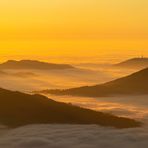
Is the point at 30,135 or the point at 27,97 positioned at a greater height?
the point at 27,97

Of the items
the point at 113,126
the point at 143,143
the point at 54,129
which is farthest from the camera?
the point at 113,126

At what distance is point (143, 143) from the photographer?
209 feet

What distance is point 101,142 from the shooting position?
65312 millimetres

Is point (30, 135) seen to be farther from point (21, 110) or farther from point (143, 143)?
point (21, 110)

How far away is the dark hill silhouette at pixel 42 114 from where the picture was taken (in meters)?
92.9

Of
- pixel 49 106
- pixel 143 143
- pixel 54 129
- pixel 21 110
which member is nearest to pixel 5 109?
pixel 21 110

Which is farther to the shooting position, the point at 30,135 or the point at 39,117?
the point at 39,117

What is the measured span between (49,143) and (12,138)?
800 centimetres

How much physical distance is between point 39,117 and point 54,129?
55.1ft

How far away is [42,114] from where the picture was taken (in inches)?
3922

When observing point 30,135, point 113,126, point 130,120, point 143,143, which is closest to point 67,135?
point 30,135

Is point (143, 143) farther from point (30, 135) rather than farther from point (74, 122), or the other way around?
point (74, 122)

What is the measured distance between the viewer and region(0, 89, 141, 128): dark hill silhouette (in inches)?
3659

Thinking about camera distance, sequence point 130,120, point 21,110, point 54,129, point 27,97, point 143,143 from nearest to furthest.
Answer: point 143,143 < point 54,129 < point 130,120 < point 21,110 < point 27,97
